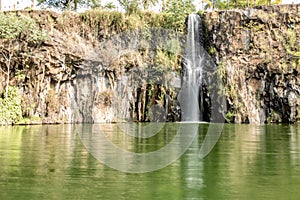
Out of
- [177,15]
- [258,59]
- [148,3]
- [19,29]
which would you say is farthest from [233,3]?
[19,29]

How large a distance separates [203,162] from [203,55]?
86.2 ft

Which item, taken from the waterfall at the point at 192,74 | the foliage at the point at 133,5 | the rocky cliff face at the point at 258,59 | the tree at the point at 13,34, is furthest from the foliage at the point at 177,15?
the tree at the point at 13,34

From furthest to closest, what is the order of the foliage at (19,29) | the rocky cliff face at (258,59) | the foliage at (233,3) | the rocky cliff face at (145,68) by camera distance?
the foliage at (233,3)
the rocky cliff face at (258,59)
the rocky cliff face at (145,68)
the foliage at (19,29)

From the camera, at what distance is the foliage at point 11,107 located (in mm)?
26672

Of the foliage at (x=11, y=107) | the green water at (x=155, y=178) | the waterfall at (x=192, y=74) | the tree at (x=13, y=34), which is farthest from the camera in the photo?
the waterfall at (x=192, y=74)

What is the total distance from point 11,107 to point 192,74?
14.0 m

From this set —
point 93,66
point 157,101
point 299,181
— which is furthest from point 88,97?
point 299,181

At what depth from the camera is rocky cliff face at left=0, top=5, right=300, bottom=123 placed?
30.2 m

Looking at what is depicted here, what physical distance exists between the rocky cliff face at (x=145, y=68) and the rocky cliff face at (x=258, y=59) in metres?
0.07

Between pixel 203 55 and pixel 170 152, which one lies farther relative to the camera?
pixel 203 55

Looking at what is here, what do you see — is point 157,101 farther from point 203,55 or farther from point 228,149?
point 228,149

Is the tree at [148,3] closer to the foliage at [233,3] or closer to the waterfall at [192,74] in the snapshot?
the foliage at [233,3]

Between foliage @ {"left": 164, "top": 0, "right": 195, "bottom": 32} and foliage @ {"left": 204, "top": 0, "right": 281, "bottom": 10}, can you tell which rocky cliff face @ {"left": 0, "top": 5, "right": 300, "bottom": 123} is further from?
foliage @ {"left": 204, "top": 0, "right": 281, "bottom": 10}

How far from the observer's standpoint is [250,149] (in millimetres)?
11742
